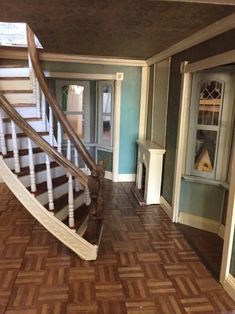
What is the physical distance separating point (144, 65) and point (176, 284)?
3652mm

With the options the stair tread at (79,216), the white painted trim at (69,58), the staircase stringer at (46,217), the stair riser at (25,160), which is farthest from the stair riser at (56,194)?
the white painted trim at (69,58)

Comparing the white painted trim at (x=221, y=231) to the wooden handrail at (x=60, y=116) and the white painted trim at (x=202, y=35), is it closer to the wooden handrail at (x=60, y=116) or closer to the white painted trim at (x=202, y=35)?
the wooden handrail at (x=60, y=116)

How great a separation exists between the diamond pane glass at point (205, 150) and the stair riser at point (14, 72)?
2370 mm

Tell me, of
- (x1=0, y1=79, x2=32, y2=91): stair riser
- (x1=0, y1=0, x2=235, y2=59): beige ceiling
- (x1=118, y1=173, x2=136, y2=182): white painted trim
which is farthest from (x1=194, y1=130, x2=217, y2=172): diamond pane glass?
(x1=0, y1=79, x2=32, y2=91): stair riser

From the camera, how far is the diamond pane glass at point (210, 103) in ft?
10.6

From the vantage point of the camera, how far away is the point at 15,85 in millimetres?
3621

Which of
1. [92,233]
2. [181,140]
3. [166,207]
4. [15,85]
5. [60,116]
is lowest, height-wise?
[166,207]

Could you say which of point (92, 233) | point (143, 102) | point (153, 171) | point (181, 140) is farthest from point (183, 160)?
point (143, 102)

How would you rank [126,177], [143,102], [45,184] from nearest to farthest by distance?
[45,184]
[143,102]
[126,177]

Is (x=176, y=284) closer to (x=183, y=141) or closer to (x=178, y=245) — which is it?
(x=178, y=245)

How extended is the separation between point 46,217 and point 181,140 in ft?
5.95

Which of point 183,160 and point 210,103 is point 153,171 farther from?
point 210,103

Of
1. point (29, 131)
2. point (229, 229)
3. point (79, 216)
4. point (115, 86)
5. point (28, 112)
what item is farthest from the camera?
point (115, 86)

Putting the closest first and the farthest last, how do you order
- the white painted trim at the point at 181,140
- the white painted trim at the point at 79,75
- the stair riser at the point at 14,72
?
the white painted trim at the point at 181,140 < the stair riser at the point at 14,72 < the white painted trim at the point at 79,75
